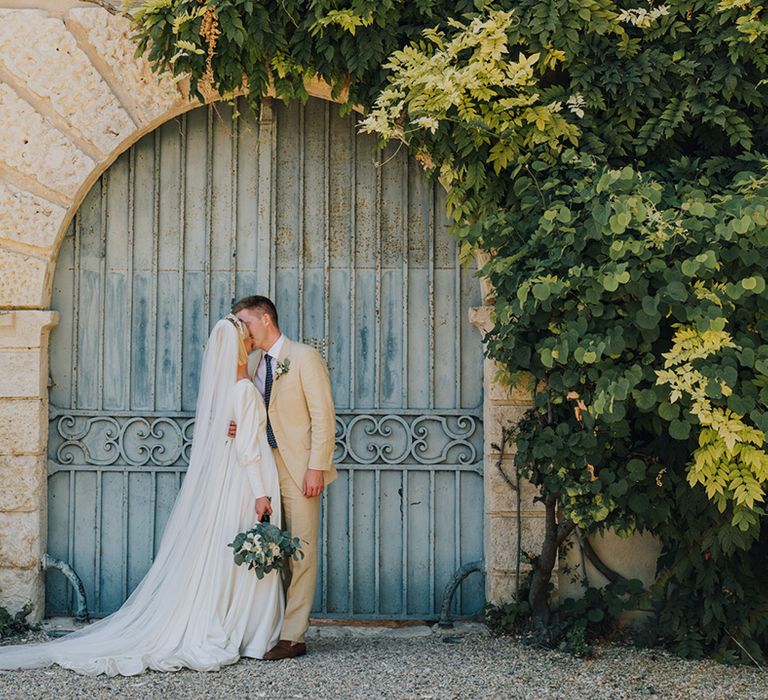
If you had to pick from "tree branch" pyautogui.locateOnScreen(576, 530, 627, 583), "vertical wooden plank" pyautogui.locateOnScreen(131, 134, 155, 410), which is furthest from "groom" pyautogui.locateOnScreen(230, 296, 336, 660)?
"tree branch" pyautogui.locateOnScreen(576, 530, 627, 583)

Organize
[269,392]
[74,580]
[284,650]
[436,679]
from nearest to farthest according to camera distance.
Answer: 1. [436,679]
2. [284,650]
3. [269,392]
4. [74,580]

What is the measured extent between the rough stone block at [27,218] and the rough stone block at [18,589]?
188 centimetres

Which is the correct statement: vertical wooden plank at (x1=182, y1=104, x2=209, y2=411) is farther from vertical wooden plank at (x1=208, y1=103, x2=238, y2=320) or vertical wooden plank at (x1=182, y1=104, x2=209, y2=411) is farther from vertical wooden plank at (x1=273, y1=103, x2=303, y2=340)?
vertical wooden plank at (x1=273, y1=103, x2=303, y2=340)

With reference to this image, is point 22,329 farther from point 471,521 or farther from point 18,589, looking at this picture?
point 471,521

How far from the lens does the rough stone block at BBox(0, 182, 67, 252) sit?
571 cm

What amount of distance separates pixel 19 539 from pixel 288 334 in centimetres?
195

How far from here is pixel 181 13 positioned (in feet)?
17.1

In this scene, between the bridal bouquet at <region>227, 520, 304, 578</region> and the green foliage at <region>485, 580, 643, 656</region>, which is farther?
the green foliage at <region>485, 580, 643, 656</region>

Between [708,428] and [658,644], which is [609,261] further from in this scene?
[658,644]

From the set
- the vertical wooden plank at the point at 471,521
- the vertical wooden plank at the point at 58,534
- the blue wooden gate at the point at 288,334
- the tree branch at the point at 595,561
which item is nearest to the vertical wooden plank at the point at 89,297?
the blue wooden gate at the point at 288,334

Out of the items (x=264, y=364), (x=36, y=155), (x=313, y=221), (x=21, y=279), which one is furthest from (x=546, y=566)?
(x=36, y=155)

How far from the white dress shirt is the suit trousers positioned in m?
0.38

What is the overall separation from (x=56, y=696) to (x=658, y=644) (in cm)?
312

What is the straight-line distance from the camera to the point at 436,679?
488cm
